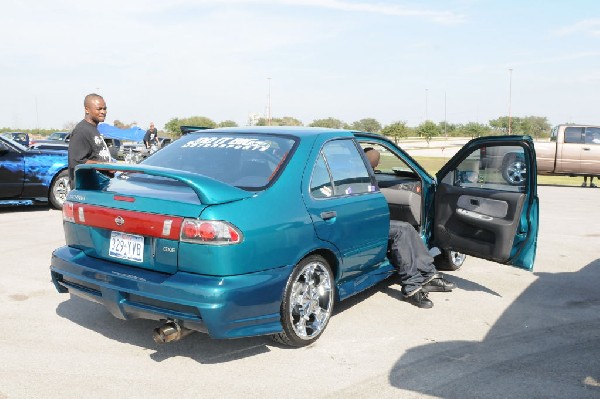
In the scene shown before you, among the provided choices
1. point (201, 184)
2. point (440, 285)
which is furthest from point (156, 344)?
point (440, 285)

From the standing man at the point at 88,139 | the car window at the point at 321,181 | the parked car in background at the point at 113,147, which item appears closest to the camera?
the car window at the point at 321,181

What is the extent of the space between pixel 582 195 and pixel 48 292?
44.8 feet

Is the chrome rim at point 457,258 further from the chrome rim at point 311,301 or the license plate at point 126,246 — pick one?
the license plate at point 126,246

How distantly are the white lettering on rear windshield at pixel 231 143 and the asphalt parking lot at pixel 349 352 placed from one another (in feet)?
4.71

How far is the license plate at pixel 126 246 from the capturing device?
11.9ft

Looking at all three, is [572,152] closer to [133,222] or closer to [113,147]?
[133,222]

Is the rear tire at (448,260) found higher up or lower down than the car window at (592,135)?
lower down

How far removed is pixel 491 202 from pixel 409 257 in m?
0.91

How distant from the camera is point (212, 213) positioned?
3420 millimetres

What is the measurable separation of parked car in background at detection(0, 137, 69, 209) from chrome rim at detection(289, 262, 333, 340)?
7.69 meters

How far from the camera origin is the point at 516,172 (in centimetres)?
509

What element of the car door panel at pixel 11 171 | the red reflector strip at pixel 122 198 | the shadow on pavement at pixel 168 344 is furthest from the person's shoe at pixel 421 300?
the car door panel at pixel 11 171

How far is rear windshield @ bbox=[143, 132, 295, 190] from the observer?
160 inches

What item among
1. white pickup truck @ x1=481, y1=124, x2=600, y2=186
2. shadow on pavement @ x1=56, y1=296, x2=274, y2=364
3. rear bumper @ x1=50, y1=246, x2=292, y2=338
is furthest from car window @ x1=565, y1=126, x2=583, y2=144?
rear bumper @ x1=50, y1=246, x2=292, y2=338
